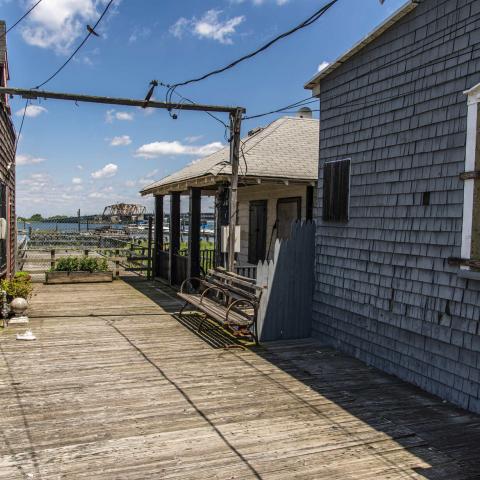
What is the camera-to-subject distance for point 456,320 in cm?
573

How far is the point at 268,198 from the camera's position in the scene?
13.7 m

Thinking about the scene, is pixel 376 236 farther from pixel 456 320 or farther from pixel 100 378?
pixel 100 378

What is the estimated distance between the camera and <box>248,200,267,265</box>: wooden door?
13.9m

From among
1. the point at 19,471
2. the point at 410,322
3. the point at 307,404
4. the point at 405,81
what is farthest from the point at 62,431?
the point at 405,81

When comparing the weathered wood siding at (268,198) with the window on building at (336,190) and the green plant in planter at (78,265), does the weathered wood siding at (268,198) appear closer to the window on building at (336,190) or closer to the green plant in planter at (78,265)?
the window on building at (336,190)

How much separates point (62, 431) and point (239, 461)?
176 centimetres

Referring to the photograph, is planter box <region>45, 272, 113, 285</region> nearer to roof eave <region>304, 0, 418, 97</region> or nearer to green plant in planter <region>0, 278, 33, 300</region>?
green plant in planter <region>0, 278, 33, 300</region>

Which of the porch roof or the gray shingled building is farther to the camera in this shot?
the gray shingled building

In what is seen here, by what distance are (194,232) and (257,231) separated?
6.25 ft

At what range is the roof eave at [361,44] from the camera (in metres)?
6.64

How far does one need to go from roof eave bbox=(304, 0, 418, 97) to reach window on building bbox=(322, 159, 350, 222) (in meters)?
1.51

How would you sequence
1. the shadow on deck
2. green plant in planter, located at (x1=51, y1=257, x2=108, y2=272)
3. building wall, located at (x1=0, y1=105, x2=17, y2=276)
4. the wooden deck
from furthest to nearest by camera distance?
1. green plant in planter, located at (x1=51, y1=257, x2=108, y2=272)
2. building wall, located at (x1=0, y1=105, x2=17, y2=276)
3. the shadow on deck
4. the wooden deck

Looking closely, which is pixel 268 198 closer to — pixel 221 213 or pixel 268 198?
pixel 268 198

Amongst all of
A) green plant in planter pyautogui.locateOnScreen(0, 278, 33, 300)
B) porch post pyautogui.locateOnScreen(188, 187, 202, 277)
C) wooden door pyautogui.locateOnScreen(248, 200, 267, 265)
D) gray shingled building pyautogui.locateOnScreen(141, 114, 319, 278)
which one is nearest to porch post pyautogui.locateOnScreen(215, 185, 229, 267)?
gray shingled building pyautogui.locateOnScreen(141, 114, 319, 278)
